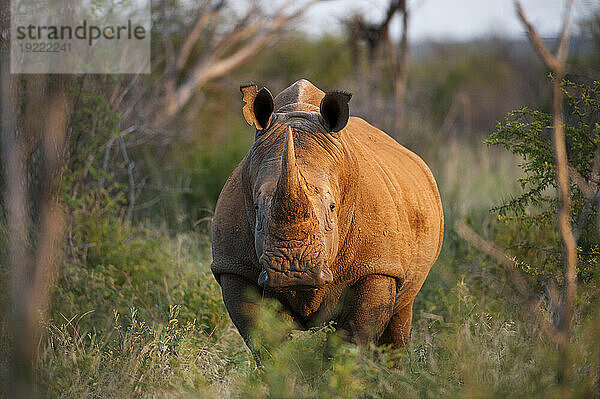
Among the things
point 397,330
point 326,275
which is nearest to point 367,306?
point 326,275

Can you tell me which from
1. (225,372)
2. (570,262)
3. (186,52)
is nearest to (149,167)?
(186,52)

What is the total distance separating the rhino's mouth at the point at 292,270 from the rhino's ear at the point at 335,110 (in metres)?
0.95

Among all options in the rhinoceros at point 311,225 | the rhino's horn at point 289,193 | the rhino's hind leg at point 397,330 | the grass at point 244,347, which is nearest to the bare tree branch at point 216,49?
the grass at point 244,347

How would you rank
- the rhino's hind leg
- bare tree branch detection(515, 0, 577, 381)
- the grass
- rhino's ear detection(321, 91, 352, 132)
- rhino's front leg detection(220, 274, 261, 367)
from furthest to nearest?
the rhino's hind leg < rhino's front leg detection(220, 274, 261, 367) < rhino's ear detection(321, 91, 352, 132) < the grass < bare tree branch detection(515, 0, 577, 381)

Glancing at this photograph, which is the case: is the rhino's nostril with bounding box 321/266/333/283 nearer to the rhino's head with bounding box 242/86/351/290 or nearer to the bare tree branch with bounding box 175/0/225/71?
the rhino's head with bounding box 242/86/351/290

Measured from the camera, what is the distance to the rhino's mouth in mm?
3734

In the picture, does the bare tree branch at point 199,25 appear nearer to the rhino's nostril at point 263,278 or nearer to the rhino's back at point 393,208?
the rhino's back at point 393,208

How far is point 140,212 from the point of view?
9.58m

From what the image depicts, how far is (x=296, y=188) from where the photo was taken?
149 inches

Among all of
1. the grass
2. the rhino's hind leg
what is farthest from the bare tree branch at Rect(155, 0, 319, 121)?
the rhino's hind leg

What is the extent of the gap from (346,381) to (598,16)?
934cm

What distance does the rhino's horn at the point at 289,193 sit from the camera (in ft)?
12.3

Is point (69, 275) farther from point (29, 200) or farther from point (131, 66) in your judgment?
point (131, 66)

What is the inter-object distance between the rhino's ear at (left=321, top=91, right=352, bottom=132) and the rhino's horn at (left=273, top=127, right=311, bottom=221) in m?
0.63
